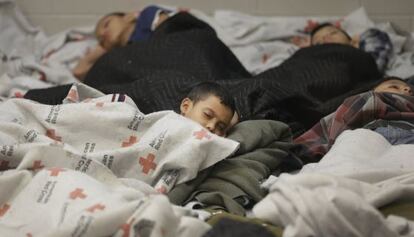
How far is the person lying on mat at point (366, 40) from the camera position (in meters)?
1.90

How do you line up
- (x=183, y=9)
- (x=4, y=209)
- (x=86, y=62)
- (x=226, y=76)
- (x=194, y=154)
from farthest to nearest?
1. (x=183, y=9)
2. (x=86, y=62)
3. (x=226, y=76)
4. (x=194, y=154)
5. (x=4, y=209)

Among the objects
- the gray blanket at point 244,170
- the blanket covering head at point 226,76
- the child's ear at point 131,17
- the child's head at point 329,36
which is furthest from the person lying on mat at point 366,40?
the gray blanket at point 244,170

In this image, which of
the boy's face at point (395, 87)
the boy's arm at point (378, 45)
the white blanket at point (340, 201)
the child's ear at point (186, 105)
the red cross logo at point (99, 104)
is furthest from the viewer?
the boy's arm at point (378, 45)

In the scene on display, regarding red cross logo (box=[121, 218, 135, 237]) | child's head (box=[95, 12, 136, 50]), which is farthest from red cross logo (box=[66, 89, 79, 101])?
child's head (box=[95, 12, 136, 50])

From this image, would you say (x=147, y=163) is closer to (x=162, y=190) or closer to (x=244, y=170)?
(x=162, y=190)

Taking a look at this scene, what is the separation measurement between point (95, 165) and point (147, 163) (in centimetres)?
10

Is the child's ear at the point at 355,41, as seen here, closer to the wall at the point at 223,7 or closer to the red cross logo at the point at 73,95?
the wall at the point at 223,7

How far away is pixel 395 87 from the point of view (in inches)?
58.7

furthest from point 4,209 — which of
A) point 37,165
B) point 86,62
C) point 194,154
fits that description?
point 86,62

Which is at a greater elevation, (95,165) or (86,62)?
(95,165)

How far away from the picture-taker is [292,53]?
1994 mm

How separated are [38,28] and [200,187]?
4.79 feet

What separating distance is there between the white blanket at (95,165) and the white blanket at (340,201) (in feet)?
0.41

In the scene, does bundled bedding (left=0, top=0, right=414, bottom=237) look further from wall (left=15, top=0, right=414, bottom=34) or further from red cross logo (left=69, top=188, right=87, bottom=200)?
wall (left=15, top=0, right=414, bottom=34)
